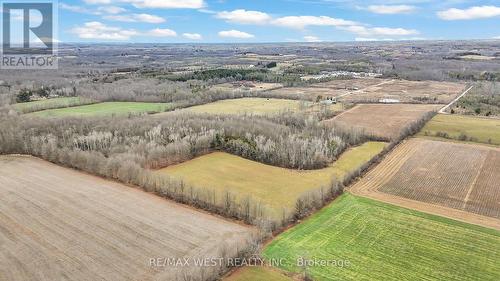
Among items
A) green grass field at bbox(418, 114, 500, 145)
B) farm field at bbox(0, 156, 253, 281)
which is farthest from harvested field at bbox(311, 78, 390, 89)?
farm field at bbox(0, 156, 253, 281)

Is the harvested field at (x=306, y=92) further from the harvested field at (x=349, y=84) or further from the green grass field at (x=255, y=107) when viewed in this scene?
the green grass field at (x=255, y=107)

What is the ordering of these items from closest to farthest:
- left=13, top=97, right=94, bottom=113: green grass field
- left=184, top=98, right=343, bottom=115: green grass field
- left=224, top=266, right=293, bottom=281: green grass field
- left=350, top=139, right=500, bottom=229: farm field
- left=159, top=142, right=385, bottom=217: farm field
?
left=224, top=266, right=293, bottom=281: green grass field
left=350, top=139, right=500, bottom=229: farm field
left=159, top=142, right=385, bottom=217: farm field
left=13, top=97, right=94, bottom=113: green grass field
left=184, top=98, right=343, bottom=115: green grass field

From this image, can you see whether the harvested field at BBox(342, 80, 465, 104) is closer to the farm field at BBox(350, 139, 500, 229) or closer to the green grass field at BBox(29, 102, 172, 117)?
the farm field at BBox(350, 139, 500, 229)

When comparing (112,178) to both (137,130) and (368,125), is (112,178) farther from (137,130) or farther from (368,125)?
(368,125)

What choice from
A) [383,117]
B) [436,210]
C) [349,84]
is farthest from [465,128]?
[349,84]

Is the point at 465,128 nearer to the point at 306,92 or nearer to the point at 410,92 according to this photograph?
the point at 410,92

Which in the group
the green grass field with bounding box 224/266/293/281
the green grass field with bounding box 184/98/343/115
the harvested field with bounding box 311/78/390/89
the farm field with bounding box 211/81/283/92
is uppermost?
the harvested field with bounding box 311/78/390/89

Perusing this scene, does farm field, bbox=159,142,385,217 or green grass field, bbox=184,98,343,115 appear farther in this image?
green grass field, bbox=184,98,343,115
